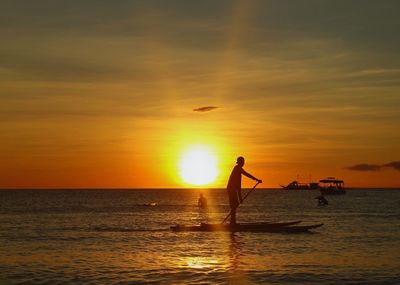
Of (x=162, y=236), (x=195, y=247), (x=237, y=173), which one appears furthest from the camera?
(x=162, y=236)

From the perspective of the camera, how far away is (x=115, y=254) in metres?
24.2

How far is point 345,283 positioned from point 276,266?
3501mm

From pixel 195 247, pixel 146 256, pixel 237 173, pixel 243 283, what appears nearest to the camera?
pixel 243 283

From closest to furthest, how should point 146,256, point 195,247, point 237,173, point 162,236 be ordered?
→ point 146,256
point 195,247
point 237,173
point 162,236

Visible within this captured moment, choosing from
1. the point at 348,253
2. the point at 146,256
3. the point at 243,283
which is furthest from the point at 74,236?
the point at 243,283

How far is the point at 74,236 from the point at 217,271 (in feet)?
54.8

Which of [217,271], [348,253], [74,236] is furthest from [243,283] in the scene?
[74,236]

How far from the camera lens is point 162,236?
107 ft

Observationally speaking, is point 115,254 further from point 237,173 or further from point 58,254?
point 237,173

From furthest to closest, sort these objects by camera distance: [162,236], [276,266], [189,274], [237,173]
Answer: [162,236]
[237,173]
[276,266]
[189,274]

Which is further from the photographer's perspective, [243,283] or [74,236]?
[74,236]

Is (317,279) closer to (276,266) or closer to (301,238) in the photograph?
(276,266)

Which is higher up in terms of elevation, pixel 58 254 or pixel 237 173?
pixel 237 173

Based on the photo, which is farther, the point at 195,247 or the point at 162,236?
the point at 162,236
